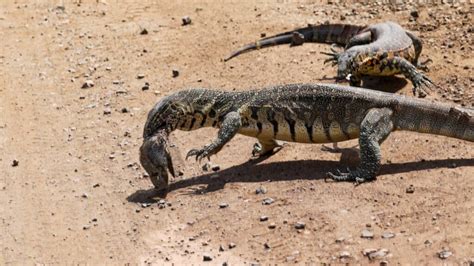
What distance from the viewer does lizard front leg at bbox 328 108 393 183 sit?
35.2ft

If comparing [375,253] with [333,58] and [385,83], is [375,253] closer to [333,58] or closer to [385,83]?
[385,83]

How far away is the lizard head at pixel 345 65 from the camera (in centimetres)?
1438

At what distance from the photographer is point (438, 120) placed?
11.0 m

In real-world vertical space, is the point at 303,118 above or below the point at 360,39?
above

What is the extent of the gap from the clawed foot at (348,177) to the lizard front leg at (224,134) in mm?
1312

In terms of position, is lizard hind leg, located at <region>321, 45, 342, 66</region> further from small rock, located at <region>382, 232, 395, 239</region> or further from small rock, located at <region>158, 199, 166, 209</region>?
small rock, located at <region>382, 232, 395, 239</region>

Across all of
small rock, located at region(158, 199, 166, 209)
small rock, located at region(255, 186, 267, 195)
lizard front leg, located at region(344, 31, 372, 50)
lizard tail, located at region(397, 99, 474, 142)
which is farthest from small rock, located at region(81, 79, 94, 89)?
lizard tail, located at region(397, 99, 474, 142)

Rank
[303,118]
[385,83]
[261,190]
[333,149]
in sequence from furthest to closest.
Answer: [385,83] → [333,149] → [303,118] → [261,190]

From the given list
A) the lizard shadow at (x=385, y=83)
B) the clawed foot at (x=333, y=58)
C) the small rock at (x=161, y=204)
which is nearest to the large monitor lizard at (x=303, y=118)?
the small rock at (x=161, y=204)

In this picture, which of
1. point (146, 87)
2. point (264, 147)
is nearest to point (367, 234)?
point (264, 147)

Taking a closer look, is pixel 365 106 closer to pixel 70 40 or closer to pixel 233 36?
pixel 233 36

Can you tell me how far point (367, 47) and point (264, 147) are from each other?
3.47m

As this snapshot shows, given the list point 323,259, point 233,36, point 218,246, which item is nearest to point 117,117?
point 233,36

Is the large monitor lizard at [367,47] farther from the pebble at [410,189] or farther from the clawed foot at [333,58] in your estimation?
the pebble at [410,189]
